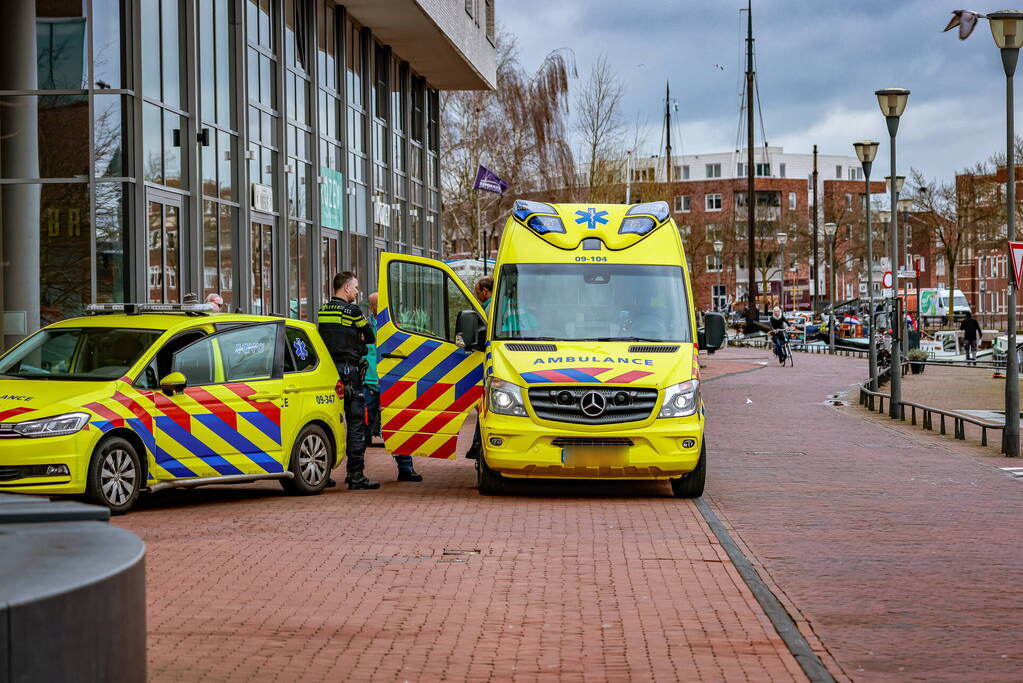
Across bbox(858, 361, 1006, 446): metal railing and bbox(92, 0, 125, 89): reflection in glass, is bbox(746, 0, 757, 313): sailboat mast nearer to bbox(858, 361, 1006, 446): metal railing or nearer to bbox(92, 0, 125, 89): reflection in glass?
bbox(858, 361, 1006, 446): metal railing

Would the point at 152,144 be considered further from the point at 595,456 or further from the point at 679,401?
the point at 679,401

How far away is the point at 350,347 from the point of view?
43.9ft

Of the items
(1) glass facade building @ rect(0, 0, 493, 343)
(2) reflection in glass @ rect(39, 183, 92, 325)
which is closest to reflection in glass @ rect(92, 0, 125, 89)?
(1) glass facade building @ rect(0, 0, 493, 343)

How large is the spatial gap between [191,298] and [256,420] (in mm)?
4556

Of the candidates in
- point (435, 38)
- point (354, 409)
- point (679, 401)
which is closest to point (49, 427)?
point (354, 409)

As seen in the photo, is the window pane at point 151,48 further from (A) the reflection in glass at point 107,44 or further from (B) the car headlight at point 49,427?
(B) the car headlight at point 49,427

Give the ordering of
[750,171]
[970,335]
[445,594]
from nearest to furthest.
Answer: [445,594] < [970,335] < [750,171]

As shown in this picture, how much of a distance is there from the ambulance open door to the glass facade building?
5573mm

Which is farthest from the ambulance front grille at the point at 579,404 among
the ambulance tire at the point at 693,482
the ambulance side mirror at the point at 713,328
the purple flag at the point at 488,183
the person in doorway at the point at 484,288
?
the purple flag at the point at 488,183

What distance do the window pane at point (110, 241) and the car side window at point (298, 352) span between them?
214 inches

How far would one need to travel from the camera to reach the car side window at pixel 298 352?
13.1m

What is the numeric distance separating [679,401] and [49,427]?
5.26 metres

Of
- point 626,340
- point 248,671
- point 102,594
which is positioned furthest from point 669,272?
point 102,594

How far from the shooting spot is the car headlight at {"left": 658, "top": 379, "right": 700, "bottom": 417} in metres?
12.6
